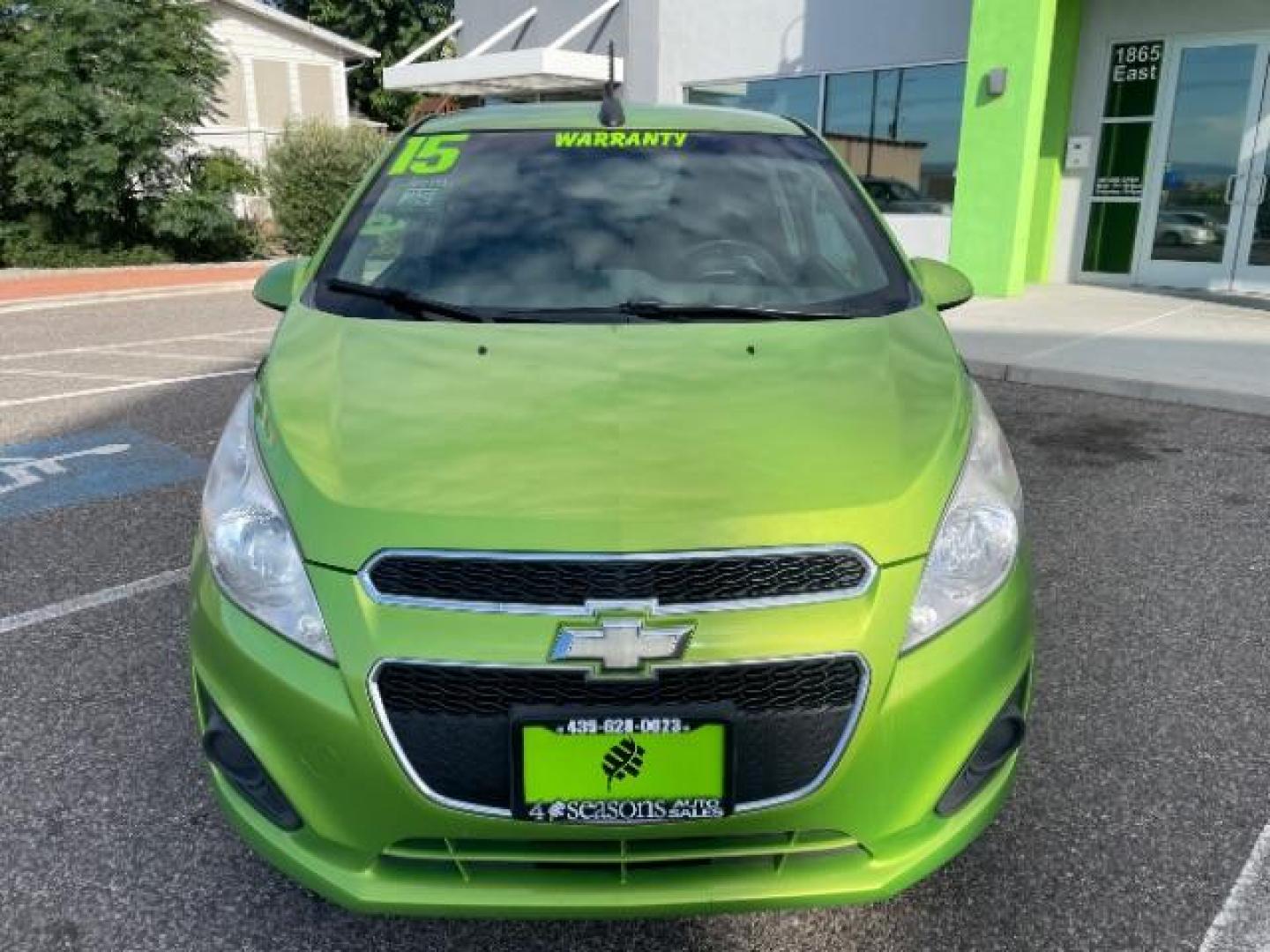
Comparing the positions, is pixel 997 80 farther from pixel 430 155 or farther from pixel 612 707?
pixel 612 707

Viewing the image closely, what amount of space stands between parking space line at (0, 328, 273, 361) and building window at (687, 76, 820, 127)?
721 centimetres

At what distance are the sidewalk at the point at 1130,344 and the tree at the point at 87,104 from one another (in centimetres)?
1247

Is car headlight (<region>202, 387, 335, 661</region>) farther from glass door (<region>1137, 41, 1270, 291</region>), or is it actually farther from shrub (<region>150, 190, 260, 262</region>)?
shrub (<region>150, 190, 260, 262</region>)

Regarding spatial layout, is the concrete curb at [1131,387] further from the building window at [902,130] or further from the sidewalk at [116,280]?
the sidewalk at [116,280]

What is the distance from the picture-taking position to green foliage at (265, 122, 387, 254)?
55.9ft

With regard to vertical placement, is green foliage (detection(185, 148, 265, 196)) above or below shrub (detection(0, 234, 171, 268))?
above

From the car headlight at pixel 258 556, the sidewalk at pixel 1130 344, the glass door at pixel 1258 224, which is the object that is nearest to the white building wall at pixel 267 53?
the sidewalk at pixel 1130 344

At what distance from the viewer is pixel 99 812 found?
7.61ft

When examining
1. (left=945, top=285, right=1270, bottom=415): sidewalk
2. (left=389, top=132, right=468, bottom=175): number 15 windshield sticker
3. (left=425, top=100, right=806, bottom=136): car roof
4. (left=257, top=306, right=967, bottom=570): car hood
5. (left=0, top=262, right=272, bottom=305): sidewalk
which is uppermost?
(left=425, top=100, right=806, bottom=136): car roof

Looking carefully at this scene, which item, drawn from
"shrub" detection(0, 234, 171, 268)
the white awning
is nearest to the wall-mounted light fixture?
the white awning

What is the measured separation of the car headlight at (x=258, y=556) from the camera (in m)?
1.65

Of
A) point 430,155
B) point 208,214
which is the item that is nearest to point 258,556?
point 430,155

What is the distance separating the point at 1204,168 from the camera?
11023mm

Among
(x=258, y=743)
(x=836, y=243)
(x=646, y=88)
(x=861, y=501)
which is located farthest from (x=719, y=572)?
(x=646, y=88)
